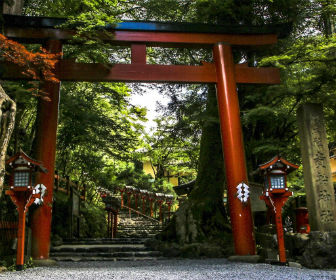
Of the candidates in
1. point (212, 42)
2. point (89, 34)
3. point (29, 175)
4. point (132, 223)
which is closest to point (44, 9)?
point (89, 34)

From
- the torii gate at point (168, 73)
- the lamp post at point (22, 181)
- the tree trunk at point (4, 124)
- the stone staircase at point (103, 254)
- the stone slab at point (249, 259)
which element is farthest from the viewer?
the stone staircase at point (103, 254)

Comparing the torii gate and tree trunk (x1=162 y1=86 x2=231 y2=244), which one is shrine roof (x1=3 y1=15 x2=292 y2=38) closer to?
the torii gate

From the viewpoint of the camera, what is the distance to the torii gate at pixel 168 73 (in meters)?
7.45

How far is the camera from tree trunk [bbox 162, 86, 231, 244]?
29.9 ft

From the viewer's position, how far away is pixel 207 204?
9.43m

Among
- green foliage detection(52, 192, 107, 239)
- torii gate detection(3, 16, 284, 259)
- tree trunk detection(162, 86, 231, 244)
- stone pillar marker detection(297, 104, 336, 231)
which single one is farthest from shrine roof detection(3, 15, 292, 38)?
green foliage detection(52, 192, 107, 239)

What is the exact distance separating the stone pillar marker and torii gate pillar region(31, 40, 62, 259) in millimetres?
5792

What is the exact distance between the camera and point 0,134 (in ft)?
19.1

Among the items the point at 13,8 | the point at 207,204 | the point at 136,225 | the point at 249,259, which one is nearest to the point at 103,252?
the point at 207,204

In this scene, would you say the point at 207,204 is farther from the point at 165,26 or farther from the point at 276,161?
the point at 165,26

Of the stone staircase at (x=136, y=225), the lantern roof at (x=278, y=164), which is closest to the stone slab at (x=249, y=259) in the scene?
the lantern roof at (x=278, y=164)

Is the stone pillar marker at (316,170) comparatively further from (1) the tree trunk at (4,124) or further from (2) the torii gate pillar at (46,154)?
(1) the tree trunk at (4,124)

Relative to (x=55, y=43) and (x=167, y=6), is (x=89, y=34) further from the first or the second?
(x=167, y=6)

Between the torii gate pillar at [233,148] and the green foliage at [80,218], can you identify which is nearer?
the torii gate pillar at [233,148]
